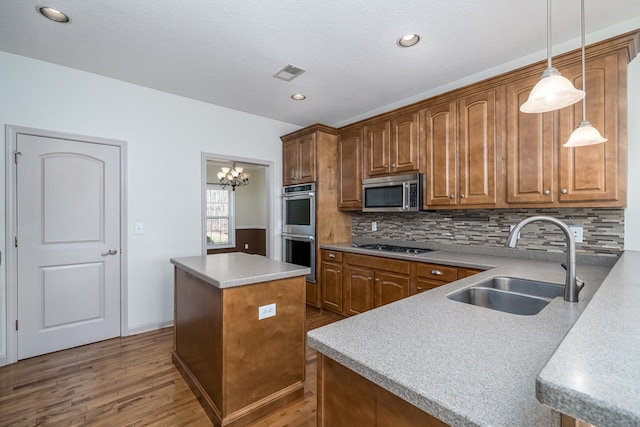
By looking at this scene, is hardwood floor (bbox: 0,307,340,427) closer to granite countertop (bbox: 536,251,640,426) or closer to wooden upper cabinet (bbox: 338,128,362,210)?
granite countertop (bbox: 536,251,640,426)

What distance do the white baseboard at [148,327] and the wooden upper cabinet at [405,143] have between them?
308 centimetres

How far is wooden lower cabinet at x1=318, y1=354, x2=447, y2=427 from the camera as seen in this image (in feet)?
2.47

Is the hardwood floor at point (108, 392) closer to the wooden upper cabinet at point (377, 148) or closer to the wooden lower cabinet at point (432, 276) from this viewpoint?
the wooden lower cabinet at point (432, 276)

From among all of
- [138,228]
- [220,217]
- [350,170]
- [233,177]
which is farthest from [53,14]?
[220,217]

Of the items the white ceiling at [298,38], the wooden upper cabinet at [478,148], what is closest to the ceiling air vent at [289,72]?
the white ceiling at [298,38]

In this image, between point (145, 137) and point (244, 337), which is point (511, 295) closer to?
point (244, 337)

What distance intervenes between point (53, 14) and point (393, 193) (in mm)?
3133

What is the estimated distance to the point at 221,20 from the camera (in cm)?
210

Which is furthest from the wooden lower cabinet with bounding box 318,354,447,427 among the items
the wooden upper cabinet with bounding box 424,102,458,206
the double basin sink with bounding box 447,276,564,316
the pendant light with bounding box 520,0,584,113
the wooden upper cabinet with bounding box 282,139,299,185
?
the wooden upper cabinet with bounding box 282,139,299,185

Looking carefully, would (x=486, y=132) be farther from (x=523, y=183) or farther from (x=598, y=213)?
(x=598, y=213)

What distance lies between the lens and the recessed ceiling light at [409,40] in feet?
7.46

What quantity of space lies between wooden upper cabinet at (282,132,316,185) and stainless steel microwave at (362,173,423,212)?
0.76 meters

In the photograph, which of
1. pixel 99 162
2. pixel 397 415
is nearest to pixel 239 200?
pixel 99 162

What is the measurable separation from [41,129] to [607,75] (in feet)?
14.8
